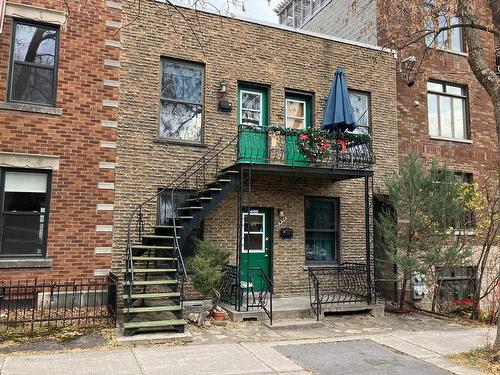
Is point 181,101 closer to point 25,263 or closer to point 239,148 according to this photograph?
point 239,148

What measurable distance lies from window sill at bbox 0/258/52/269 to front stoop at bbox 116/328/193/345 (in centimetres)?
255

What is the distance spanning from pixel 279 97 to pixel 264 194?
2718 millimetres

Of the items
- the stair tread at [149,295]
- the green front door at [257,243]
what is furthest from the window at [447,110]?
the stair tread at [149,295]

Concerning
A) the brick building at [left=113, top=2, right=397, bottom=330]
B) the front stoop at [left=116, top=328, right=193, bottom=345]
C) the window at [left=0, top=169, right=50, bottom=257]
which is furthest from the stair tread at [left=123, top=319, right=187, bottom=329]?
the window at [left=0, top=169, right=50, bottom=257]

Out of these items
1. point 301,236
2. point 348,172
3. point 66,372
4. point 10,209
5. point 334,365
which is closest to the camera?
point 66,372

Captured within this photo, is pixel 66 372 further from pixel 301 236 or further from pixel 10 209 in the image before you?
pixel 301 236

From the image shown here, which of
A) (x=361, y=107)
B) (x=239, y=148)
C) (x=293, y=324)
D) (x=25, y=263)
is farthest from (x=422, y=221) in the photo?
(x=25, y=263)

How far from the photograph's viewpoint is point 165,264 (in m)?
9.96

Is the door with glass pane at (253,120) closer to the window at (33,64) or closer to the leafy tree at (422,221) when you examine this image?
the leafy tree at (422,221)

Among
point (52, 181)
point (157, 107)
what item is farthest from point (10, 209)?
point (157, 107)

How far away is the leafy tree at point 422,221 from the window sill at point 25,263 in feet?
25.3

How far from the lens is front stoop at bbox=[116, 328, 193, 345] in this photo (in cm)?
723

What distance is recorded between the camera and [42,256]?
934 centimetres

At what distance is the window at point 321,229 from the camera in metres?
12.2
